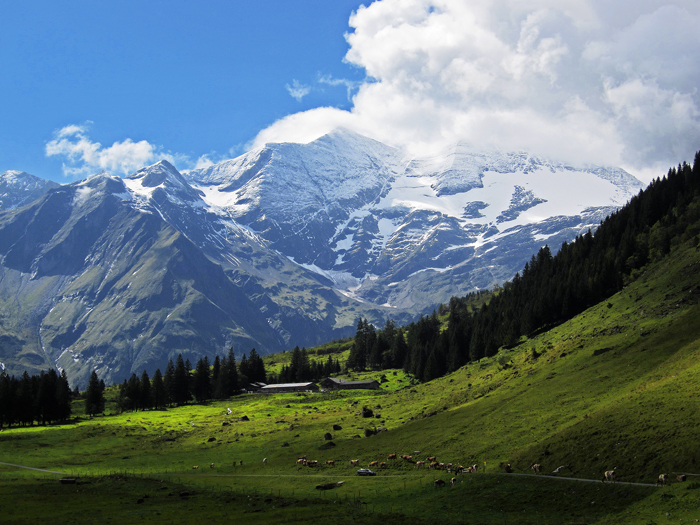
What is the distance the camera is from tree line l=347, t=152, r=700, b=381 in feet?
358

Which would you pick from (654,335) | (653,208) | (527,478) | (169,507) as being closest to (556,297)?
(653,208)

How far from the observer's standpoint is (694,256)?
84562 millimetres

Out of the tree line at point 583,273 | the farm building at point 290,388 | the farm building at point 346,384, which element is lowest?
the farm building at point 290,388

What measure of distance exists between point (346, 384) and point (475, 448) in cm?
10649

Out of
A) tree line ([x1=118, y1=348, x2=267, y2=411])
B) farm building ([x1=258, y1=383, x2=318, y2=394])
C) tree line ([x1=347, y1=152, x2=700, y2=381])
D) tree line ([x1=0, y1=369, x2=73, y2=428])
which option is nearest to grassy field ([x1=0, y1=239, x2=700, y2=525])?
tree line ([x1=347, y1=152, x2=700, y2=381])

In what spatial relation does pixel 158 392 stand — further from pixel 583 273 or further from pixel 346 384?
pixel 583 273

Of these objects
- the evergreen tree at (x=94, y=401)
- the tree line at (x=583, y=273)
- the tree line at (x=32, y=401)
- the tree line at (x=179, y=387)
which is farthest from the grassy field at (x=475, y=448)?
the tree line at (x=179, y=387)

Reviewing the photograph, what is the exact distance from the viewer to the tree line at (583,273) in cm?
10925

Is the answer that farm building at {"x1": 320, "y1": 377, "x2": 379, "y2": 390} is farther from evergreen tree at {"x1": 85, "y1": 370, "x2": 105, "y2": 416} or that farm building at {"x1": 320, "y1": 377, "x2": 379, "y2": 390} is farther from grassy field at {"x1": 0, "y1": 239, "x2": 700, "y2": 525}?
evergreen tree at {"x1": 85, "y1": 370, "x2": 105, "y2": 416}

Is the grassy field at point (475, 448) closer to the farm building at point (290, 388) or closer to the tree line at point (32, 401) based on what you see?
the tree line at point (32, 401)

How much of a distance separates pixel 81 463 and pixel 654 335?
81279 mm

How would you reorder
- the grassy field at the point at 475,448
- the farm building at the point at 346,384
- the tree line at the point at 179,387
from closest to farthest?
the grassy field at the point at 475,448 → the tree line at the point at 179,387 → the farm building at the point at 346,384

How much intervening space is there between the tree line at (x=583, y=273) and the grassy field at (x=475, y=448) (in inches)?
489

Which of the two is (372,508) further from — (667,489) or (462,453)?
(667,489)
